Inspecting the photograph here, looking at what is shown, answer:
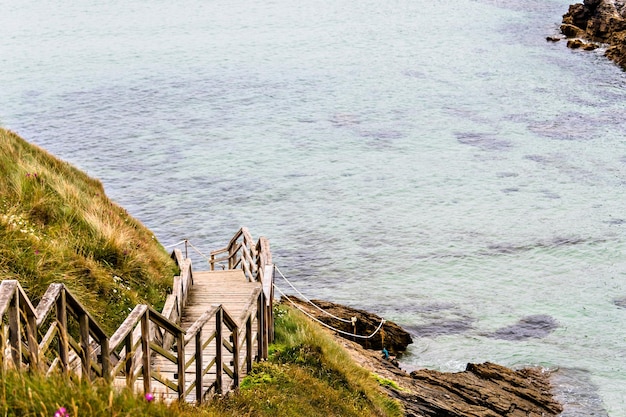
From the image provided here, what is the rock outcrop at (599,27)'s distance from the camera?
68.6 meters

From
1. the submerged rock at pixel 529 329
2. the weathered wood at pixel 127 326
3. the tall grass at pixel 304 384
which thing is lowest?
the submerged rock at pixel 529 329

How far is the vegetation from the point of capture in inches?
519

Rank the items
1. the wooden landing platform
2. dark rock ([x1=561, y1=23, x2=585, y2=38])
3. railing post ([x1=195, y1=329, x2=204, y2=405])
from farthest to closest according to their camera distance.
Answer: dark rock ([x1=561, y1=23, x2=585, y2=38]) < the wooden landing platform < railing post ([x1=195, y1=329, x2=204, y2=405])

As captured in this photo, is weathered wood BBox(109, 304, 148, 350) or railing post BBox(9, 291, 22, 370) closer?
railing post BBox(9, 291, 22, 370)

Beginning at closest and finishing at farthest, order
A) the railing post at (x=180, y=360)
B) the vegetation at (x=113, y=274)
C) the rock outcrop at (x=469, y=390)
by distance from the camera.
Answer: the railing post at (x=180, y=360), the vegetation at (x=113, y=274), the rock outcrop at (x=469, y=390)

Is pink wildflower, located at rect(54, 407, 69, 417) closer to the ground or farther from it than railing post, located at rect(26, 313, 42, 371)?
farther from it

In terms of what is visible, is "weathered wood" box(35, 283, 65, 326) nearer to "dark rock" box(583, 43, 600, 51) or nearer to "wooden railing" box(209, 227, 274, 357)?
"wooden railing" box(209, 227, 274, 357)

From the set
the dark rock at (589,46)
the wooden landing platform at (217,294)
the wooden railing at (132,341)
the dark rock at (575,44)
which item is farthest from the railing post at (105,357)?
the dark rock at (575,44)

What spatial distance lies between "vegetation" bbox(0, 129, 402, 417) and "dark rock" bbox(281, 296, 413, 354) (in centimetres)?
804

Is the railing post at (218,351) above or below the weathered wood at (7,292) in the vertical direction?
below

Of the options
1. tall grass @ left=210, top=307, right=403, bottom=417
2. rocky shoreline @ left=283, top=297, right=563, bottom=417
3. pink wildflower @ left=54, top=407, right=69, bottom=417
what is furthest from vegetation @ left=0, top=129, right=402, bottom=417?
pink wildflower @ left=54, top=407, right=69, bottom=417

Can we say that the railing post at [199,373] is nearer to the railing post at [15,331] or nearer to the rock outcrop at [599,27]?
the railing post at [15,331]

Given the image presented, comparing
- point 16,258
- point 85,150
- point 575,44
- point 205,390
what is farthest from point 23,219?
point 575,44

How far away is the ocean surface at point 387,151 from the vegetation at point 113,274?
10850 mm
